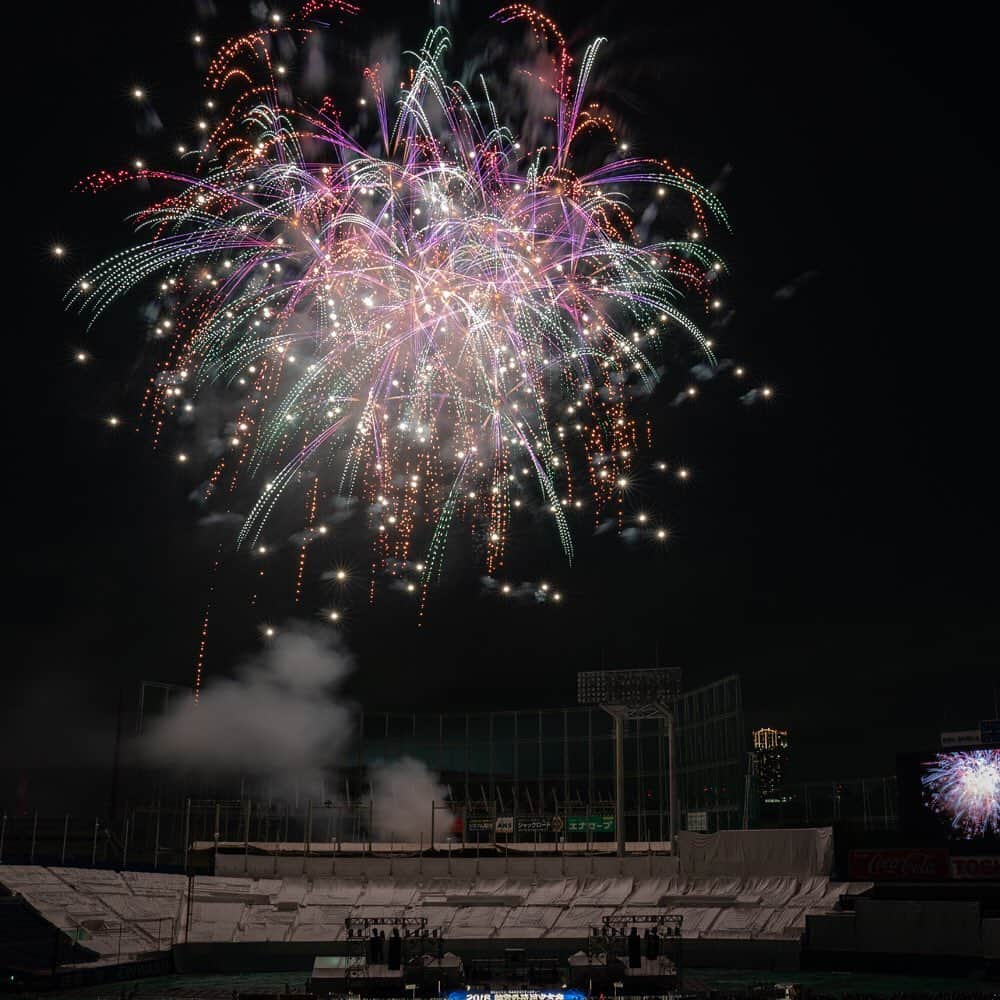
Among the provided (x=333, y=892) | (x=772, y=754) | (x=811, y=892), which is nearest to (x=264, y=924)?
(x=333, y=892)

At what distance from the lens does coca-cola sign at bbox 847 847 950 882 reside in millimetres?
40906

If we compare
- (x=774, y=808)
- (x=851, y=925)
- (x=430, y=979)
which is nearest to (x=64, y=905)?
(x=430, y=979)

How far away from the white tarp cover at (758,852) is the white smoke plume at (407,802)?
53.6 feet

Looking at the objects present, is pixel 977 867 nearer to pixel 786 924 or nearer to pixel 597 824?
pixel 786 924

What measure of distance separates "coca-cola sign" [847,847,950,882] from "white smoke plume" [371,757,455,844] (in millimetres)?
23053

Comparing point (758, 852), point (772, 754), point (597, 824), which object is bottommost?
point (758, 852)

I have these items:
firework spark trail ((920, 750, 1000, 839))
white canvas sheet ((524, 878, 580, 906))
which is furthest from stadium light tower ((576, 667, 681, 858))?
firework spark trail ((920, 750, 1000, 839))

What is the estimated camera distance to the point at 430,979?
3241 centimetres

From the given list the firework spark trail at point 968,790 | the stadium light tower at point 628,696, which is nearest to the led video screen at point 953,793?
the firework spark trail at point 968,790

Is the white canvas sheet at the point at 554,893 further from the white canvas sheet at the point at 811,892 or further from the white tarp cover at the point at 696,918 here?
the white canvas sheet at the point at 811,892

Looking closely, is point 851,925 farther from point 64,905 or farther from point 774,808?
point 774,808

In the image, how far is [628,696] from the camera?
50.9 metres

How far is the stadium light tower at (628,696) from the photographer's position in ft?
164

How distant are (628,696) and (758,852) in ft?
28.1
